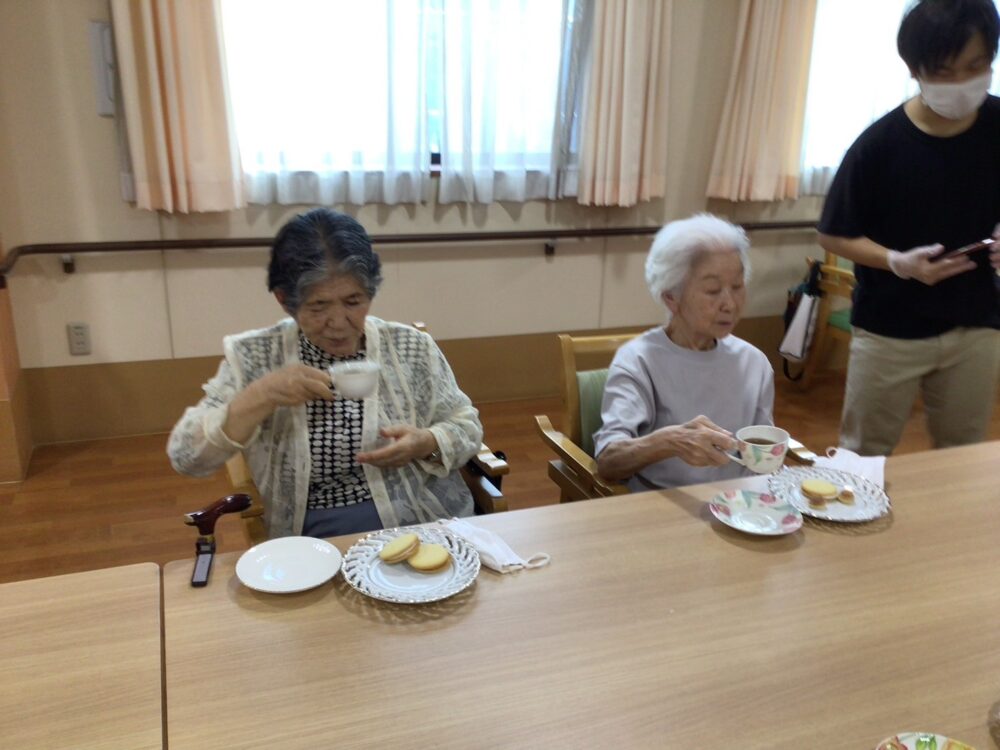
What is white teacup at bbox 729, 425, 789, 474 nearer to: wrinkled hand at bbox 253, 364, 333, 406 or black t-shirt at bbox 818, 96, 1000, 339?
wrinkled hand at bbox 253, 364, 333, 406

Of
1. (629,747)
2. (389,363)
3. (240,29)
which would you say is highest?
(240,29)

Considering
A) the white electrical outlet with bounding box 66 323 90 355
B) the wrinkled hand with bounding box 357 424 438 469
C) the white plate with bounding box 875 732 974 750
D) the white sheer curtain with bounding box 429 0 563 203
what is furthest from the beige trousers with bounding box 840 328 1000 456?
the white electrical outlet with bounding box 66 323 90 355

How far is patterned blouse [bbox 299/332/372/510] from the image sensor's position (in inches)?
65.1

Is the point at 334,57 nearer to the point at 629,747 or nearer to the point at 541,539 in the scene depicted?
the point at 541,539

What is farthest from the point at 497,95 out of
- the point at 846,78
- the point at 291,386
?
the point at 291,386

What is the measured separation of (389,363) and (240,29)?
2.11 metres

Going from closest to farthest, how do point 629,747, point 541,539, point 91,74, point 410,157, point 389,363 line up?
point 629,747, point 541,539, point 389,363, point 91,74, point 410,157

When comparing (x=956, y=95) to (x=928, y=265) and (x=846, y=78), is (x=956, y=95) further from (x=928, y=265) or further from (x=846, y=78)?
(x=846, y=78)

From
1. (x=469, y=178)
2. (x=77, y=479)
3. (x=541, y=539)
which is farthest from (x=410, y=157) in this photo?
(x=541, y=539)

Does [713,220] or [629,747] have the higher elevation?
[713,220]

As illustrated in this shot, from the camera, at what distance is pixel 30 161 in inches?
121

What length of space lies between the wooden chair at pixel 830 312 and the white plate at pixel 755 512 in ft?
9.42

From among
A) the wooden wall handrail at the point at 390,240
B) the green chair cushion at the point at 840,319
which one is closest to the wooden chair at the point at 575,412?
the wooden wall handrail at the point at 390,240

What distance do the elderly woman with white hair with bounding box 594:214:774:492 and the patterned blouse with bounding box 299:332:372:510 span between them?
0.53 metres
